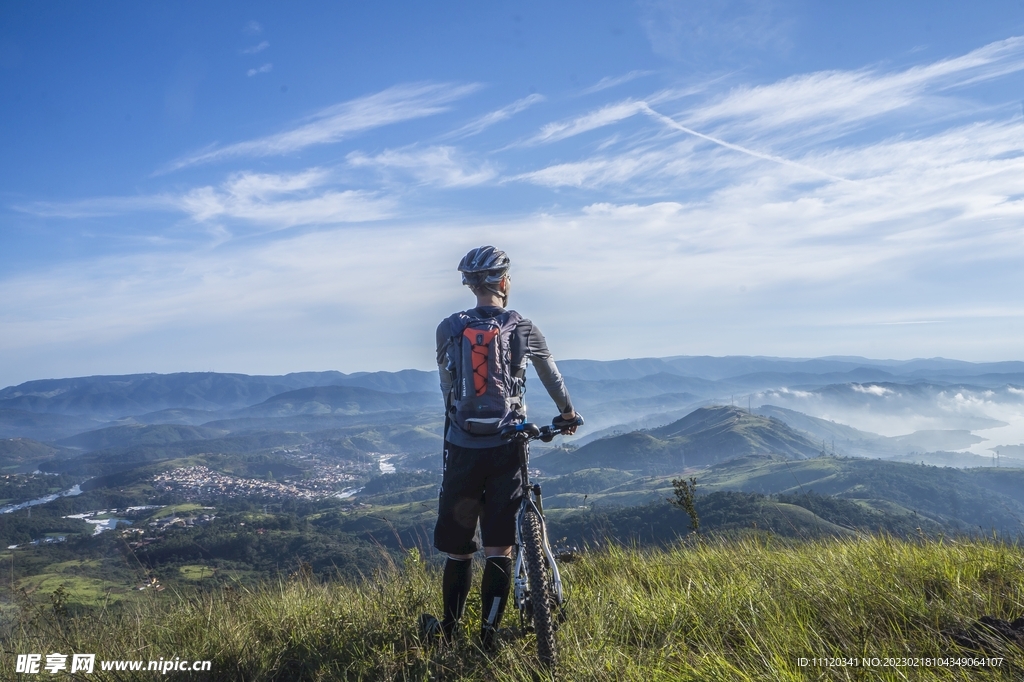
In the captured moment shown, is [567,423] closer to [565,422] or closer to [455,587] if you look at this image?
[565,422]

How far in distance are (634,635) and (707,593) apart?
2.53 feet

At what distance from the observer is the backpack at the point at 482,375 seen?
151 inches

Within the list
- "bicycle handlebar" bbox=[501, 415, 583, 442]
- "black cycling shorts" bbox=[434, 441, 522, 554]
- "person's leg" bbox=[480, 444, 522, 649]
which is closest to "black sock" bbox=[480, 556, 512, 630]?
"person's leg" bbox=[480, 444, 522, 649]

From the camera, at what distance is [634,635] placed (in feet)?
11.8

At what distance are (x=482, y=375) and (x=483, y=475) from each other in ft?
2.17

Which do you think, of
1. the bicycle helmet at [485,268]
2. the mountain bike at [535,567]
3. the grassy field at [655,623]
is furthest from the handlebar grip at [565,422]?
the grassy field at [655,623]

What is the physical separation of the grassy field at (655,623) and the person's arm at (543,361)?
1.38 meters

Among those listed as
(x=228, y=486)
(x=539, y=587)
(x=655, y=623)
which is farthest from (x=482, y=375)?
(x=228, y=486)

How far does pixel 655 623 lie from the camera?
3.74 meters

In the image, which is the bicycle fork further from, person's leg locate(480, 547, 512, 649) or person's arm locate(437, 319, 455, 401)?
person's arm locate(437, 319, 455, 401)

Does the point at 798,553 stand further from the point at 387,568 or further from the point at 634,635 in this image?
the point at 387,568

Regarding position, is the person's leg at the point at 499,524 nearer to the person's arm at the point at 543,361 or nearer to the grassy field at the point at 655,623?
the grassy field at the point at 655,623

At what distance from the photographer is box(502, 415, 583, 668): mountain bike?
340 cm

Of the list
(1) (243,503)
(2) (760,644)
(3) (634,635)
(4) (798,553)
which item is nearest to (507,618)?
(3) (634,635)
